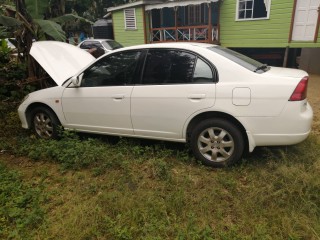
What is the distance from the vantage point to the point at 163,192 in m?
3.26

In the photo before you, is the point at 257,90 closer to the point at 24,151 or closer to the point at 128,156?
the point at 128,156

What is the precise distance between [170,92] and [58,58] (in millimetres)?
2929

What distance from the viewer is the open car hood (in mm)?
5012

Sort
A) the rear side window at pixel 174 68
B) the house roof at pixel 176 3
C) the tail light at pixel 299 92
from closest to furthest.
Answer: the tail light at pixel 299 92 < the rear side window at pixel 174 68 < the house roof at pixel 176 3

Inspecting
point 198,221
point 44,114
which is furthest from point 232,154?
point 44,114

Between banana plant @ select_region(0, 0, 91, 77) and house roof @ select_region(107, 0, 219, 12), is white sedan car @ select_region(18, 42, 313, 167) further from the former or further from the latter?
house roof @ select_region(107, 0, 219, 12)

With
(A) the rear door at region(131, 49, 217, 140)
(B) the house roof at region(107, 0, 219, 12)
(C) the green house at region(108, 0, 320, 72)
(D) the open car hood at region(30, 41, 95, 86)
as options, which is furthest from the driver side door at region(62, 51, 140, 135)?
(B) the house roof at region(107, 0, 219, 12)

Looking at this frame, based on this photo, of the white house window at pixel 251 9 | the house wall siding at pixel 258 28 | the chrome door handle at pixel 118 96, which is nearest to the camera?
the chrome door handle at pixel 118 96

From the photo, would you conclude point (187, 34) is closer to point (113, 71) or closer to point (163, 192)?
point (113, 71)

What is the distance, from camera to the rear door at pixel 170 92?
11.7ft

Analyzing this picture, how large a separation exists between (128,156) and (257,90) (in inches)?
82.3

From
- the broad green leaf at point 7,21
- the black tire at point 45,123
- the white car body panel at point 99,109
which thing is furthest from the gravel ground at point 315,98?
the broad green leaf at point 7,21

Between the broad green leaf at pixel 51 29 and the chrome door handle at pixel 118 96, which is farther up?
the broad green leaf at pixel 51 29

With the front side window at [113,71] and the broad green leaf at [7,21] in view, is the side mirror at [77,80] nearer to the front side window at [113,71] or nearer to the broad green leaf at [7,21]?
the front side window at [113,71]
